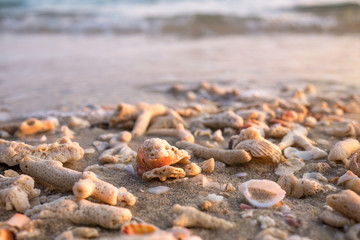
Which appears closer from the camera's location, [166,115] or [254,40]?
[166,115]

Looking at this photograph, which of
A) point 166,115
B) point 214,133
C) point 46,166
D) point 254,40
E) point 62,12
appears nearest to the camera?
point 46,166

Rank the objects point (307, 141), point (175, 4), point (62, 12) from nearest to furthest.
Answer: point (307, 141) → point (62, 12) → point (175, 4)

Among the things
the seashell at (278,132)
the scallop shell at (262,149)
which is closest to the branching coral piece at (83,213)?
the scallop shell at (262,149)

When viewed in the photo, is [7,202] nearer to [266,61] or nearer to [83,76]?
[83,76]

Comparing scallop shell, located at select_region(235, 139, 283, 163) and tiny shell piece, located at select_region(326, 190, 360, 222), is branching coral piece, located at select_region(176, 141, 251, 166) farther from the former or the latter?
tiny shell piece, located at select_region(326, 190, 360, 222)

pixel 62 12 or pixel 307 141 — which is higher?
pixel 62 12

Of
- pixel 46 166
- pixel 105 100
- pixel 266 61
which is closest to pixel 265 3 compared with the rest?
pixel 266 61
